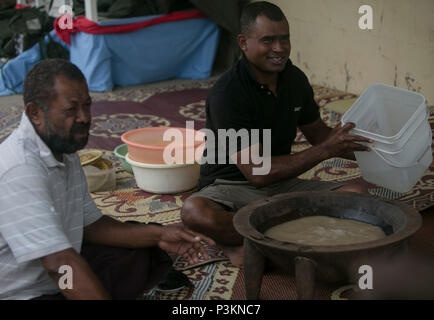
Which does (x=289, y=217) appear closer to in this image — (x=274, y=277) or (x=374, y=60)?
(x=274, y=277)

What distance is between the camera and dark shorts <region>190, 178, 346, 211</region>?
266 cm

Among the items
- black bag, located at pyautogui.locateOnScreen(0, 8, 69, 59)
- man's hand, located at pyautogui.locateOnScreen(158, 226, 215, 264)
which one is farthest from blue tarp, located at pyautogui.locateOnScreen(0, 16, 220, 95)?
man's hand, located at pyautogui.locateOnScreen(158, 226, 215, 264)

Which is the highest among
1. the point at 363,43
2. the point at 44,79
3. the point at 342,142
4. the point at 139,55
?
the point at 44,79

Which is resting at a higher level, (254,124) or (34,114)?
(34,114)

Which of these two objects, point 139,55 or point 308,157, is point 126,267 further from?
point 139,55

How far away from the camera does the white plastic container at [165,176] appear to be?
11.0 feet

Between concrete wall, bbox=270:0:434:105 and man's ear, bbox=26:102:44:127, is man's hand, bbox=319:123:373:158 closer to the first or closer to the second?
man's ear, bbox=26:102:44:127

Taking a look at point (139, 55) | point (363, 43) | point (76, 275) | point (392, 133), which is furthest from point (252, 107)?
point (139, 55)

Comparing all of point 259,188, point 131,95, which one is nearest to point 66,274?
point 259,188

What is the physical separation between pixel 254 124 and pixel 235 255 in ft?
1.90

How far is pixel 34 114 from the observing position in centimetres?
183

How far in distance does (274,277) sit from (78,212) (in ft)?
2.87

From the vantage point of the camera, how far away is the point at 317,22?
5617 mm

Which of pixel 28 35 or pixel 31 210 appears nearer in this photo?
pixel 31 210
